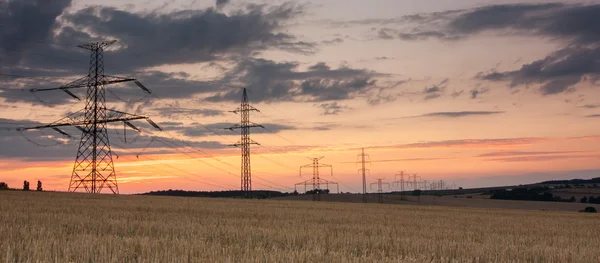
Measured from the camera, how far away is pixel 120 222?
19750mm

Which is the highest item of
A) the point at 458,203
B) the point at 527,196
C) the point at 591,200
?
the point at 527,196

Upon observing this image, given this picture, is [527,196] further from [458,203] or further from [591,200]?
[458,203]

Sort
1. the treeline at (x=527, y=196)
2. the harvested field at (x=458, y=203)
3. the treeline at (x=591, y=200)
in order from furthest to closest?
the treeline at (x=527, y=196)
the treeline at (x=591, y=200)
the harvested field at (x=458, y=203)

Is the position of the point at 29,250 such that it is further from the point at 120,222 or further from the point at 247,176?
the point at 247,176

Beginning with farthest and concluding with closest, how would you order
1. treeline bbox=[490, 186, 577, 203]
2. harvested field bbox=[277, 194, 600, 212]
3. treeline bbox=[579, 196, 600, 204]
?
treeline bbox=[490, 186, 577, 203]
treeline bbox=[579, 196, 600, 204]
harvested field bbox=[277, 194, 600, 212]

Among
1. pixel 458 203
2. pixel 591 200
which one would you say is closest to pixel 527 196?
pixel 591 200

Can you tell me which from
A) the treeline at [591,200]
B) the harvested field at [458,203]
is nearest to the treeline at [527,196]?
the treeline at [591,200]

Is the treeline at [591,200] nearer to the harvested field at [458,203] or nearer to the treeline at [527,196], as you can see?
the treeline at [527,196]

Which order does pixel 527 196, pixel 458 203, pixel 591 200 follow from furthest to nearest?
pixel 527 196
pixel 591 200
pixel 458 203

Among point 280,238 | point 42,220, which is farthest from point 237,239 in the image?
point 42,220

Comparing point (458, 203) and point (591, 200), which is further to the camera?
point (591, 200)

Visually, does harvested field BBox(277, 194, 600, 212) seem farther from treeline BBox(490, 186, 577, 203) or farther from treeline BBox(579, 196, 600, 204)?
treeline BBox(490, 186, 577, 203)

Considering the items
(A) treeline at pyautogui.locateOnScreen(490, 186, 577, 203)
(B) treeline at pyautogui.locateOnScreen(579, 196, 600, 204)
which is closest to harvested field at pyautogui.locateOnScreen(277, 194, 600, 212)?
(B) treeline at pyautogui.locateOnScreen(579, 196, 600, 204)

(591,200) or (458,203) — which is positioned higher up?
(458,203)
